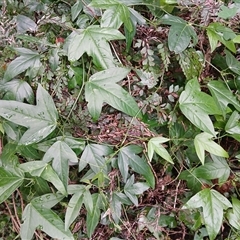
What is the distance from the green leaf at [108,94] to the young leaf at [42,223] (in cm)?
29

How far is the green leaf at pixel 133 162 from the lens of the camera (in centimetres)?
92

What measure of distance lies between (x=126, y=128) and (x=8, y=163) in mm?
339

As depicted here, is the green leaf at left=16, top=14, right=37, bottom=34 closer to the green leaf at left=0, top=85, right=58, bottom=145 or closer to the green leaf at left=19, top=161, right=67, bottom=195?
the green leaf at left=0, top=85, right=58, bottom=145

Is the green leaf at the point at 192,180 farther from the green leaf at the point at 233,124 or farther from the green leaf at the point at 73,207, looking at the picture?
the green leaf at the point at 73,207

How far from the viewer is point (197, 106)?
92 cm

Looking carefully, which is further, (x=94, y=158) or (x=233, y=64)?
(x=233, y=64)

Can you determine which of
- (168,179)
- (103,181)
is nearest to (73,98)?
(103,181)

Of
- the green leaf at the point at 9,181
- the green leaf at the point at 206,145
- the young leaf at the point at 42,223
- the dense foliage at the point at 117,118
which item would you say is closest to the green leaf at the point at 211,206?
the dense foliage at the point at 117,118

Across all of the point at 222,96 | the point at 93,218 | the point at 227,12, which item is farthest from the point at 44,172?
the point at 227,12

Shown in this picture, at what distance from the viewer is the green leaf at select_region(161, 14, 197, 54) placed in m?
0.91

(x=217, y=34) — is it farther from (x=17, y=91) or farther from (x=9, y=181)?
(x=9, y=181)

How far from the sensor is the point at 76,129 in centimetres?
95

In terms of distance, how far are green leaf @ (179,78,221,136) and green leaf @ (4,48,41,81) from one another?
0.43m

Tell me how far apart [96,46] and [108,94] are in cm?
13
